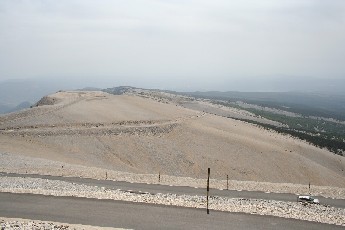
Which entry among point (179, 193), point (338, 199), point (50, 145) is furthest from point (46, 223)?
point (50, 145)

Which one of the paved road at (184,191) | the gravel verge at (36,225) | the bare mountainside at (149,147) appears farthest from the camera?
the bare mountainside at (149,147)

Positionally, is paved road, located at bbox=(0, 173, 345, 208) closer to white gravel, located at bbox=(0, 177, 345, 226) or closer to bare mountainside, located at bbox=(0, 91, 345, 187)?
white gravel, located at bbox=(0, 177, 345, 226)

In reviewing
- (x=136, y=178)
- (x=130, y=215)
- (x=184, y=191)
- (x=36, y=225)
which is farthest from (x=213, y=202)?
(x=36, y=225)

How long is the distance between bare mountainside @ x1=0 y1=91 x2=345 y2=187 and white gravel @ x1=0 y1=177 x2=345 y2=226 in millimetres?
16712

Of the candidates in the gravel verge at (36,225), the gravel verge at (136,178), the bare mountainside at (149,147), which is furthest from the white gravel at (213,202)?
the bare mountainside at (149,147)

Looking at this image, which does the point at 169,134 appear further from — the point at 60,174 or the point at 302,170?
the point at 60,174

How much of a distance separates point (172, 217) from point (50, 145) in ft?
121

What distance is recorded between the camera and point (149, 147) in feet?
196

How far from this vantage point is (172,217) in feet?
70.8

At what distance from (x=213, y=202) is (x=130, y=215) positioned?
702 cm

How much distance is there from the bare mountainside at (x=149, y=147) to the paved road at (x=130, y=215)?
71.7ft

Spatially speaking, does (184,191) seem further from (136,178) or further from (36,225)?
(36,225)

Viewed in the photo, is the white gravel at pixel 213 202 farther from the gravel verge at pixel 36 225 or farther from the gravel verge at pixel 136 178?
the gravel verge at pixel 136 178

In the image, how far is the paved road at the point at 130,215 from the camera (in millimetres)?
20484
